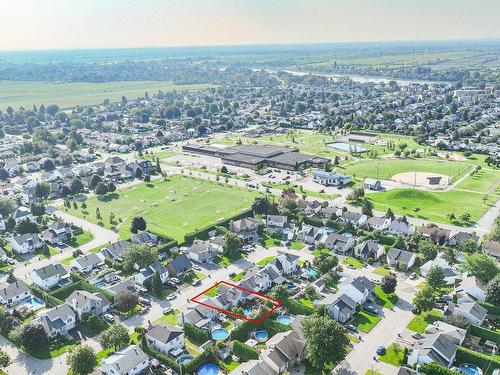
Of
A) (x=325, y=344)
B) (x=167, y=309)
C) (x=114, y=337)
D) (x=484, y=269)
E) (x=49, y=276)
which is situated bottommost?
(x=167, y=309)

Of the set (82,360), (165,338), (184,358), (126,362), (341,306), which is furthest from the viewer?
(341,306)

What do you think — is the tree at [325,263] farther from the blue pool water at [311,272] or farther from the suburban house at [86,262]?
the suburban house at [86,262]

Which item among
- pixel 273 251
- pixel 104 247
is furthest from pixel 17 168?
pixel 273 251

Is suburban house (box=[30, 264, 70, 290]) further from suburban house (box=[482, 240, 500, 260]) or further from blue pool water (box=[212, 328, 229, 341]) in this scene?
suburban house (box=[482, 240, 500, 260])

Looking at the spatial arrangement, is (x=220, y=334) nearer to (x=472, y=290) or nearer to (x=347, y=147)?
(x=472, y=290)

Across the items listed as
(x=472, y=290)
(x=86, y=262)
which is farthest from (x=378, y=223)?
(x=86, y=262)

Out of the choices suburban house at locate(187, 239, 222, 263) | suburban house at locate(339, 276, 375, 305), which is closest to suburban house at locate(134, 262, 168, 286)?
suburban house at locate(187, 239, 222, 263)

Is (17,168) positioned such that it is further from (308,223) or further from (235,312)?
(235,312)
